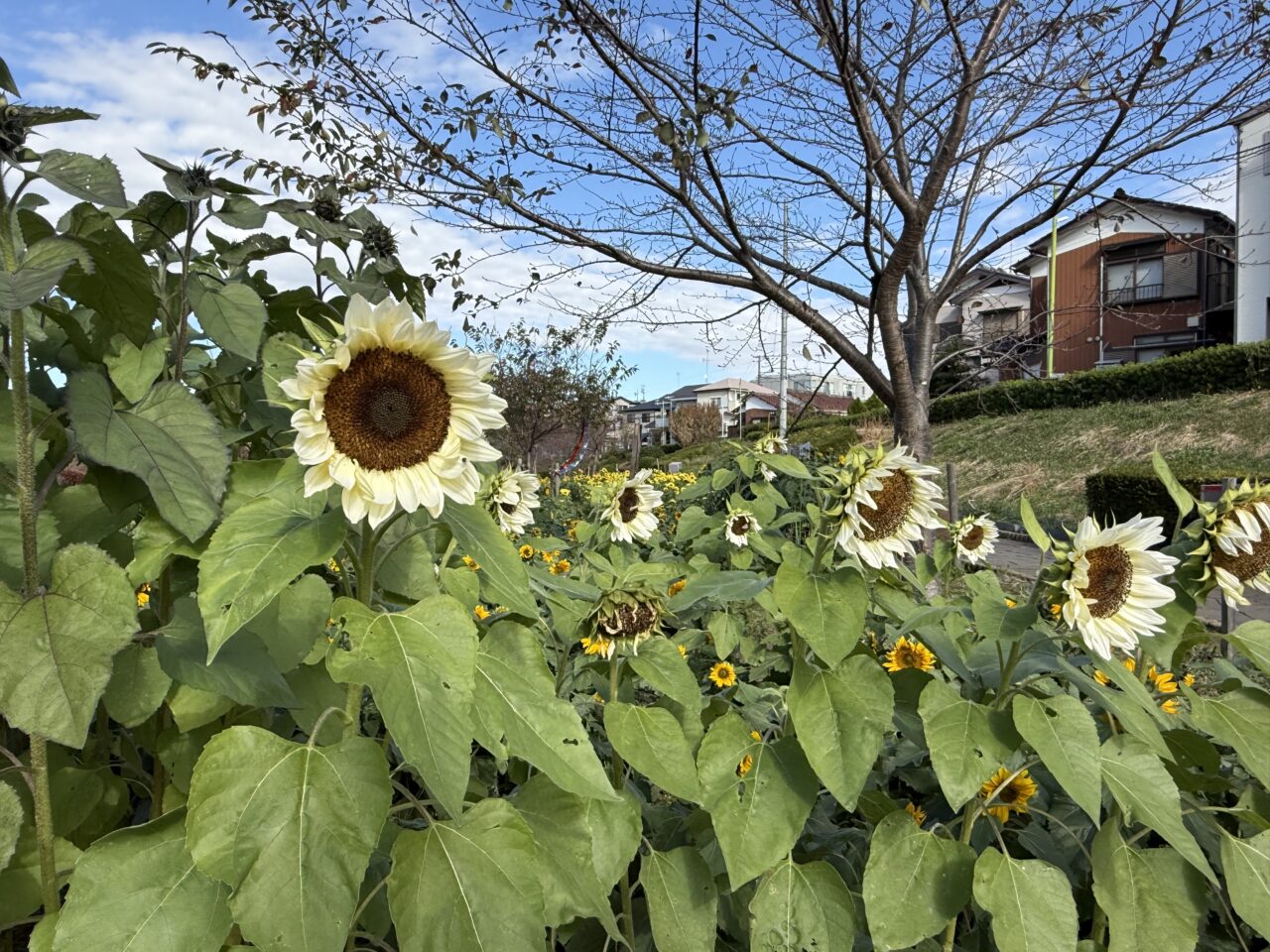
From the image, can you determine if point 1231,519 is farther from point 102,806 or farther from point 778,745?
point 102,806

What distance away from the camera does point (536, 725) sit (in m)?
1.13

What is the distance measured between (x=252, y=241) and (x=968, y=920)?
2149mm

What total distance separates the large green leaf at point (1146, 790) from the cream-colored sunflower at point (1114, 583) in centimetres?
18

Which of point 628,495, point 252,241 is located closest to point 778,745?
point 252,241

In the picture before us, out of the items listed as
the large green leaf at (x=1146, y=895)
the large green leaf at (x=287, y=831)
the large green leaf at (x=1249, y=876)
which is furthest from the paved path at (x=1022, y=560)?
the large green leaf at (x=287, y=831)

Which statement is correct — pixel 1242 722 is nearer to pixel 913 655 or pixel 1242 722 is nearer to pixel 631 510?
pixel 913 655

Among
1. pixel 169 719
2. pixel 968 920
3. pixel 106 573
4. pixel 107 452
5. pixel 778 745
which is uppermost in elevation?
A: pixel 107 452

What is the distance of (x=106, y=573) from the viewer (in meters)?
1.07

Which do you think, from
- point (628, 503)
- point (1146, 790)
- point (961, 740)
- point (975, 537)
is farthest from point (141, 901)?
point (975, 537)

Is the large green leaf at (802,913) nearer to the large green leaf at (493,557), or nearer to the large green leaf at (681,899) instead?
the large green leaf at (681,899)

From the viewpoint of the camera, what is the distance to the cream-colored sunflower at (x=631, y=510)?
11.7 feet

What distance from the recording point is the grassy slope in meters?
17.8

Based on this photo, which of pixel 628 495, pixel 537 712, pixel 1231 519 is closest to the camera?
pixel 537 712

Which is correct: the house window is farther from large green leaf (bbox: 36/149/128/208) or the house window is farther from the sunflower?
large green leaf (bbox: 36/149/128/208)
